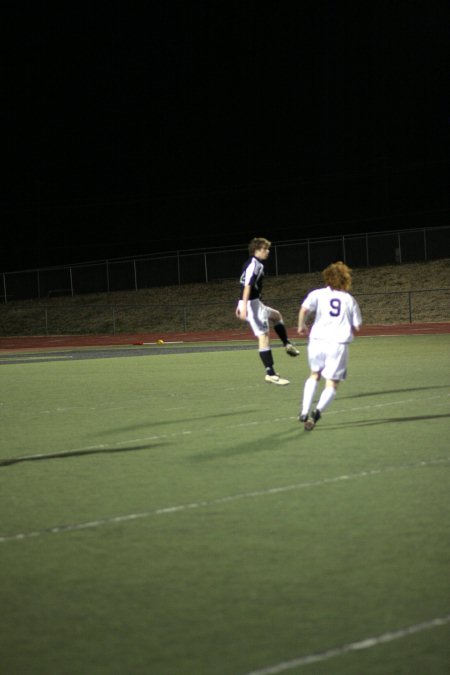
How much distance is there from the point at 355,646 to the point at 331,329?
648cm

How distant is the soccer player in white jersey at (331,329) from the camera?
10578 mm

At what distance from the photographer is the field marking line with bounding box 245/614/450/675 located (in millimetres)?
4043

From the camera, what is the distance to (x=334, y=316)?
1059 centimetres

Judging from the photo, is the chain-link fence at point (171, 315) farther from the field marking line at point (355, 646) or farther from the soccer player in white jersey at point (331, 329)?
the field marking line at point (355, 646)

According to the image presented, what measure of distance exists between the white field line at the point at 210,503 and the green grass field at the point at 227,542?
0.02m

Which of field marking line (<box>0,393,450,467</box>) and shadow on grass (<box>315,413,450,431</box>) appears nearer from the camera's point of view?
field marking line (<box>0,393,450,467</box>)

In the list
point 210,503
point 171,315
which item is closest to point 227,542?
point 210,503

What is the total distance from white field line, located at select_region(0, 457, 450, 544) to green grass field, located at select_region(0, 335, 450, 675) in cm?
2

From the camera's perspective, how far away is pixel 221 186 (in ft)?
227

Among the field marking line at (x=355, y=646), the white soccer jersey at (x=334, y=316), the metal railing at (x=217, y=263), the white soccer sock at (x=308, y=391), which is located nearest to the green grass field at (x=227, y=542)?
the field marking line at (x=355, y=646)

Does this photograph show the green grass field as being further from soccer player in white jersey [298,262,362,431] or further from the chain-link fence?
the chain-link fence

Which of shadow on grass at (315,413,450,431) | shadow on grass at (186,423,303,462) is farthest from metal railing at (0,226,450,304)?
shadow on grass at (186,423,303,462)

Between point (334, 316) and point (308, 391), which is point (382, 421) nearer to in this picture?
point (308, 391)

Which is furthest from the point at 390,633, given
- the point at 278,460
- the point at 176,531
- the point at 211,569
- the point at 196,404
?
the point at 196,404
